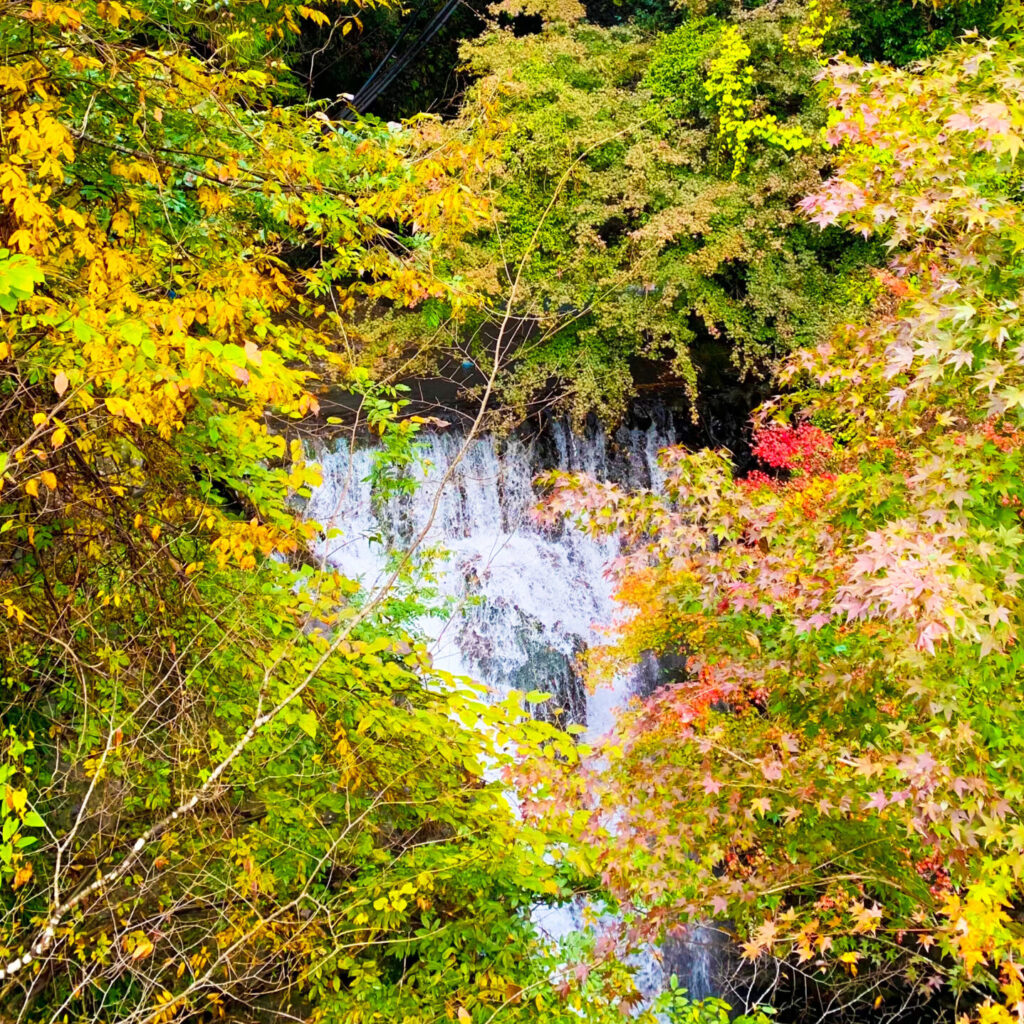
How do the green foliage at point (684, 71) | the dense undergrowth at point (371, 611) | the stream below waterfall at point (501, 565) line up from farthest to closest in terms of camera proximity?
the green foliage at point (684, 71) → the stream below waterfall at point (501, 565) → the dense undergrowth at point (371, 611)

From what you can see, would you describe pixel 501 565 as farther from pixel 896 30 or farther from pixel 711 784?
pixel 896 30

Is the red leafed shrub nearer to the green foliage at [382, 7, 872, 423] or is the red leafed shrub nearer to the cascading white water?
the green foliage at [382, 7, 872, 423]

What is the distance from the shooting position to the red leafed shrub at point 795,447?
8477mm

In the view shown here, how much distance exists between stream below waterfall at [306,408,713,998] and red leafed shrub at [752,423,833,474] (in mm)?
2168

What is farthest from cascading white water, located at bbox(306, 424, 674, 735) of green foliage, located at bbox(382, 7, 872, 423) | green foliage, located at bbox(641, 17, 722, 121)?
green foliage, located at bbox(641, 17, 722, 121)

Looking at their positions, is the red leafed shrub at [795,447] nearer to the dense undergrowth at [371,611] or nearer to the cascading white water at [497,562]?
the cascading white water at [497,562]

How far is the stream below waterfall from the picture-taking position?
9.02 m

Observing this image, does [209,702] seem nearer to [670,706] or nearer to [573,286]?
[670,706]

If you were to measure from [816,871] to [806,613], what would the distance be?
129 cm

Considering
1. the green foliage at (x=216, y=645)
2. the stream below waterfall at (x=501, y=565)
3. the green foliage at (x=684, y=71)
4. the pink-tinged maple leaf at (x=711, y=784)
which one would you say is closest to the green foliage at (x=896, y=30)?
the green foliage at (x=684, y=71)

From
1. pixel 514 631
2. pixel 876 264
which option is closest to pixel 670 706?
pixel 514 631

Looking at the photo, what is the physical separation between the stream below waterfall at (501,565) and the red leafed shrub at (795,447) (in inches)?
85.3

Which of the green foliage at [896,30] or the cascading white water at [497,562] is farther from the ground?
the green foliage at [896,30]

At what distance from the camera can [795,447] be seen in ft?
30.3
